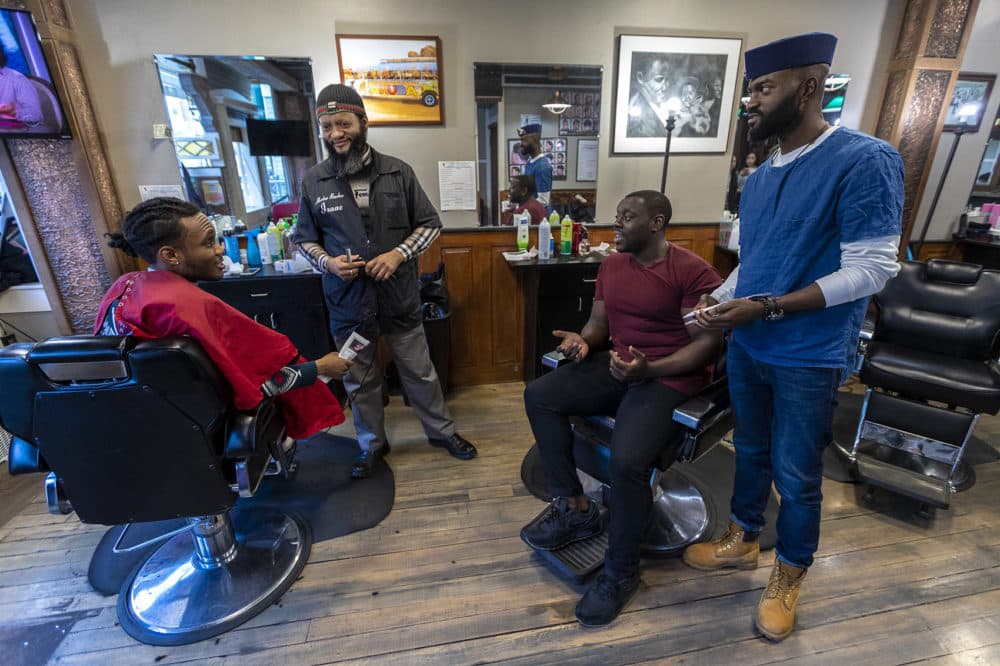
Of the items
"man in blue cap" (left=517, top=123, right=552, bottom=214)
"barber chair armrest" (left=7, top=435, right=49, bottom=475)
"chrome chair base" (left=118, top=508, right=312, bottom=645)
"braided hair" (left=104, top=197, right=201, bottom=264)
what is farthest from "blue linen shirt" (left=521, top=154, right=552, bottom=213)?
"barber chair armrest" (left=7, top=435, right=49, bottom=475)

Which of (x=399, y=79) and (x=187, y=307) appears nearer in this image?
(x=187, y=307)

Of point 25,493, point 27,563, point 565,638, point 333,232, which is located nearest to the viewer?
point 565,638

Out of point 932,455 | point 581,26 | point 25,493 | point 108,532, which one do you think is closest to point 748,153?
point 581,26

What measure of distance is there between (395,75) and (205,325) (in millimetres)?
1893

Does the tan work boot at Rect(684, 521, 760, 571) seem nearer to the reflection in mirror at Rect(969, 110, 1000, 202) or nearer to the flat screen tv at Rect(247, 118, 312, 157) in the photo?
the flat screen tv at Rect(247, 118, 312, 157)

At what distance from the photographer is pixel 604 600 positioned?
4.72 ft

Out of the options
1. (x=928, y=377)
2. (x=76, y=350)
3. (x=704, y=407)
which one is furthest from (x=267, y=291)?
(x=928, y=377)

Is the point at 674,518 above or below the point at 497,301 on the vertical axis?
below

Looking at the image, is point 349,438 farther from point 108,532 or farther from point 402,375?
point 108,532

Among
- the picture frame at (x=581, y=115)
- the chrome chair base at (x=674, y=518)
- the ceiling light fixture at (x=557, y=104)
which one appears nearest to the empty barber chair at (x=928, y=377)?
the chrome chair base at (x=674, y=518)

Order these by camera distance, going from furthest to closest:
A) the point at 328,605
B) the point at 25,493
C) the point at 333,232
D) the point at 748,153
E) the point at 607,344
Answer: the point at 748,153 < the point at 25,493 < the point at 333,232 < the point at 607,344 < the point at 328,605

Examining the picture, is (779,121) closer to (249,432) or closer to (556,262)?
(556,262)

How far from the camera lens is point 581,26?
8.38ft

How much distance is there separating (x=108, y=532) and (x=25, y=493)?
2.14ft
